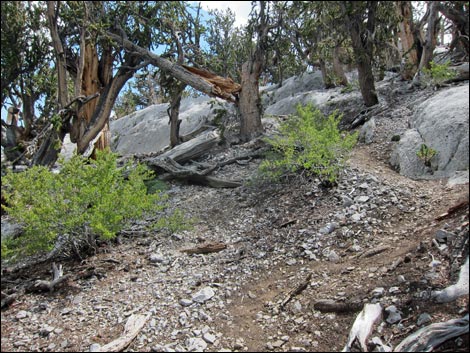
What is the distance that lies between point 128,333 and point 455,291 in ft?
10.2

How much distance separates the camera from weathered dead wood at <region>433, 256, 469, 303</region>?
11.6ft

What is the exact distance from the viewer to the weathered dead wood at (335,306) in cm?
392

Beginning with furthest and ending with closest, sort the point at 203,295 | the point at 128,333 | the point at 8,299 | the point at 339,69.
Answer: the point at 339,69 < the point at 203,295 < the point at 8,299 < the point at 128,333

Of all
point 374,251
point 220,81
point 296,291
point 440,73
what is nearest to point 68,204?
point 296,291

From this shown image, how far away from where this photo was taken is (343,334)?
3.65 metres

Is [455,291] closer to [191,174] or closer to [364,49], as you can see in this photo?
[191,174]

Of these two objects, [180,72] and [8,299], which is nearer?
[8,299]

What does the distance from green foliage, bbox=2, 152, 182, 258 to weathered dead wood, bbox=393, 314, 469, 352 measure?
366 cm

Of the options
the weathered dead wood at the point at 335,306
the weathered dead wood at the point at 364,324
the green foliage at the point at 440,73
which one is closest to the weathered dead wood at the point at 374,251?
the weathered dead wood at the point at 335,306

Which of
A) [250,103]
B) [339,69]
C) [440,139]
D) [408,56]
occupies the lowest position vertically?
[440,139]

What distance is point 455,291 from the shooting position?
355 centimetres

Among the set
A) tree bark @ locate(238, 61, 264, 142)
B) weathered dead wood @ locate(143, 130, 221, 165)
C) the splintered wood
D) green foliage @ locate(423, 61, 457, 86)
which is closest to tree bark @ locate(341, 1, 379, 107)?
green foliage @ locate(423, 61, 457, 86)

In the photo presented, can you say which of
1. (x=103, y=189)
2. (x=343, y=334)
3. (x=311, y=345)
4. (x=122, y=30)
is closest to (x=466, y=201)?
(x=343, y=334)

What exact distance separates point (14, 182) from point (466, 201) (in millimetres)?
5631
